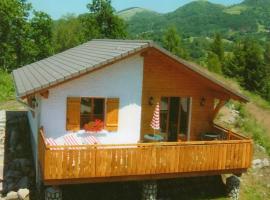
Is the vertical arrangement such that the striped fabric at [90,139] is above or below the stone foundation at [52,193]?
above

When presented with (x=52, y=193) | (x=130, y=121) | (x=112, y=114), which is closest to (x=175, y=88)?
(x=130, y=121)

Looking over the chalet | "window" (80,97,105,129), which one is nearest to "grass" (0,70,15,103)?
the chalet

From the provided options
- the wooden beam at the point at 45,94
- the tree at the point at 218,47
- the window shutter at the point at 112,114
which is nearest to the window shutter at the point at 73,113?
the wooden beam at the point at 45,94

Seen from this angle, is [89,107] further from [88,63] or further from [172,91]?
[172,91]

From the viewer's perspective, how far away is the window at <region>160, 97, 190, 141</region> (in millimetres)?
20234

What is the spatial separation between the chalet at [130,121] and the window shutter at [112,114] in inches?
1.6

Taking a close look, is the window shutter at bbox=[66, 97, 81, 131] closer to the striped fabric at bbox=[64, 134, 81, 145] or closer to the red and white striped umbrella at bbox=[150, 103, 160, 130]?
the striped fabric at bbox=[64, 134, 81, 145]

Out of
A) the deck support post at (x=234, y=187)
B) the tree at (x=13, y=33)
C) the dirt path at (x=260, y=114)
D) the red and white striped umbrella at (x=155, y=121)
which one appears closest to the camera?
the red and white striped umbrella at (x=155, y=121)

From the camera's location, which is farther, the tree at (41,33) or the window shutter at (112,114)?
the tree at (41,33)

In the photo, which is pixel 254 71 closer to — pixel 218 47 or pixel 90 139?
pixel 218 47

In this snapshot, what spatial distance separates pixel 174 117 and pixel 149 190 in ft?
13.4

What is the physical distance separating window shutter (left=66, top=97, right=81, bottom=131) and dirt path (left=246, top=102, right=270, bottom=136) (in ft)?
62.0

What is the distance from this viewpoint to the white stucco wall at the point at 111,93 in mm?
17469

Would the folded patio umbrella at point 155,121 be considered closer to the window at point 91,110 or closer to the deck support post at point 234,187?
the window at point 91,110
